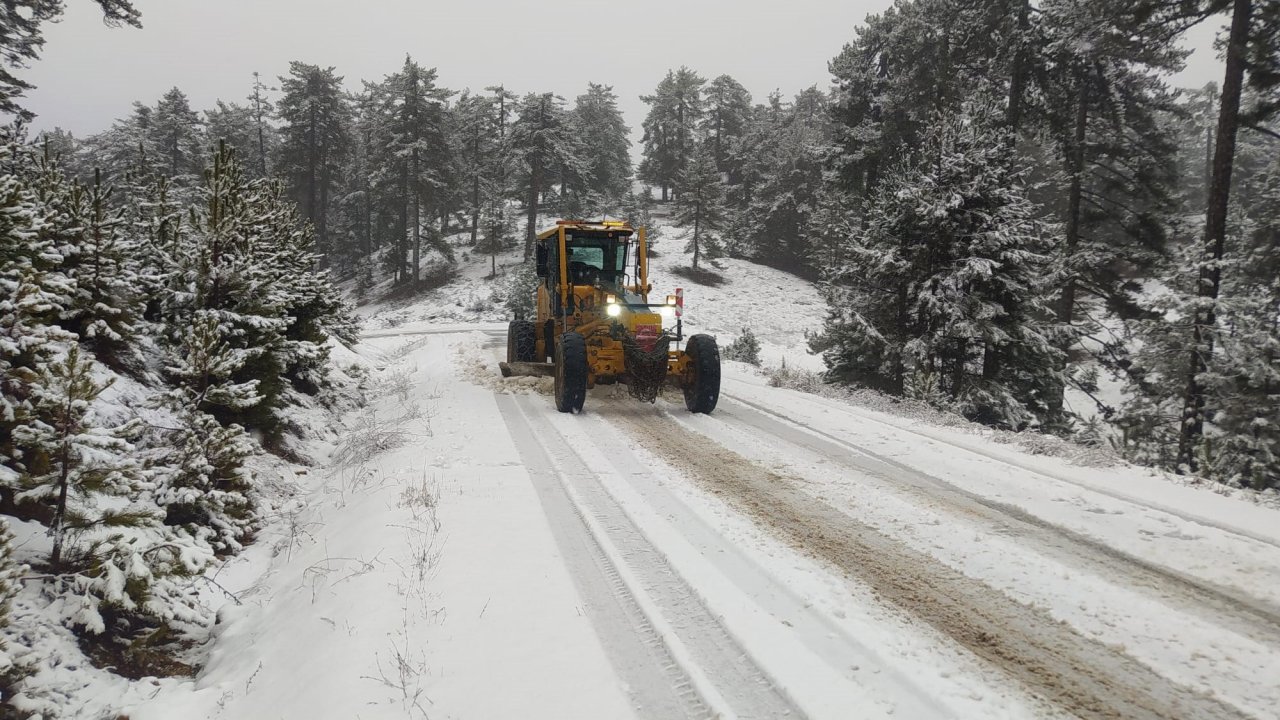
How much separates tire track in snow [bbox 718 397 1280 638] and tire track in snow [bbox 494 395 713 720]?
3317 mm

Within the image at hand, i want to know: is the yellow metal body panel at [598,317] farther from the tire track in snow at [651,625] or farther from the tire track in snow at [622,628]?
the tire track in snow at [622,628]

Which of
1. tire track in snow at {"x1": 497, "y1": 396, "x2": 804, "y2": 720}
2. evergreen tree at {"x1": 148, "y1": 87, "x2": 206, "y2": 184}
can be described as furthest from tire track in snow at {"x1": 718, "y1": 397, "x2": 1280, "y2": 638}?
evergreen tree at {"x1": 148, "y1": 87, "x2": 206, "y2": 184}

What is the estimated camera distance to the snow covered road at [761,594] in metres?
3.24

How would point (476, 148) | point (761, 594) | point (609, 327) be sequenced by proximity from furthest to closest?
1. point (476, 148)
2. point (609, 327)
3. point (761, 594)

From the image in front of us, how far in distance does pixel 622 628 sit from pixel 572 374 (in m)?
6.21

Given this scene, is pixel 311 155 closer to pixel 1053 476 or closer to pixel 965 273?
pixel 965 273

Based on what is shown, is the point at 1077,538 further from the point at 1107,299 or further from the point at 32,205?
the point at 1107,299

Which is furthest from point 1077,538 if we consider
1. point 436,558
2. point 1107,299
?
point 1107,299

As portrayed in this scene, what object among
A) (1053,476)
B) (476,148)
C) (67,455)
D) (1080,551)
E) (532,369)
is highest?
(476,148)

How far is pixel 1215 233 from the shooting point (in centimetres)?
1164

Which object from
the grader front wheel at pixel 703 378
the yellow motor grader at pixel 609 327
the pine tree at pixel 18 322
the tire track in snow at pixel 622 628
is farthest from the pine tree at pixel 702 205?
the pine tree at pixel 18 322

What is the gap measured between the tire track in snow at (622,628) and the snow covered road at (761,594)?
0.06 feet

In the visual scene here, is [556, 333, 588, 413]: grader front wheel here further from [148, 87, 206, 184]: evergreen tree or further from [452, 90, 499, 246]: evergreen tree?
[148, 87, 206, 184]: evergreen tree

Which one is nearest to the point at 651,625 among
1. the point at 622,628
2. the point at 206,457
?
the point at 622,628
